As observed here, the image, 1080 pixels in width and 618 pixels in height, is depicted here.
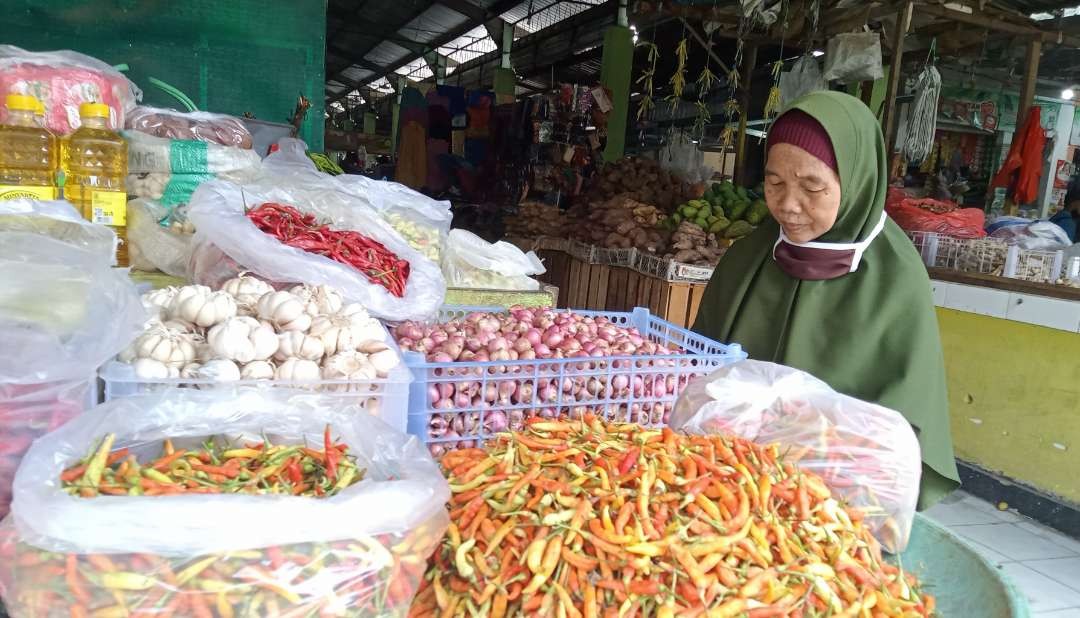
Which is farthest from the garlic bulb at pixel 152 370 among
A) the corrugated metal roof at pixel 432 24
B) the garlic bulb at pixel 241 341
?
the corrugated metal roof at pixel 432 24

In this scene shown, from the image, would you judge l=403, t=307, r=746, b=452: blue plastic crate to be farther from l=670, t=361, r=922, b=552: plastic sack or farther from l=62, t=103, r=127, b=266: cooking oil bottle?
l=62, t=103, r=127, b=266: cooking oil bottle

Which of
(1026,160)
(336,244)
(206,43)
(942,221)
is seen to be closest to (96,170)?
(336,244)

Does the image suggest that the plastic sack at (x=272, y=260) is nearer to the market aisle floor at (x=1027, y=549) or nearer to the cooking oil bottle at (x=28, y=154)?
the cooking oil bottle at (x=28, y=154)

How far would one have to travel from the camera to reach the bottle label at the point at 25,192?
213 cm

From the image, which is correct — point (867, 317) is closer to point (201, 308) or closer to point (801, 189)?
point (801, 189)

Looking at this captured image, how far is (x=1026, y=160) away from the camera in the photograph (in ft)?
22.3

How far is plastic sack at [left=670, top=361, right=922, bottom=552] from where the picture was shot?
1342 mm

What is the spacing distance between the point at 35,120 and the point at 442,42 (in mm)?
14192

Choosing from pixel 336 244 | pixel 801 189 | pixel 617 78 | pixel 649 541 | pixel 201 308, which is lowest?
pixel 649 541

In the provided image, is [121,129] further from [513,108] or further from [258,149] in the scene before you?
[513,108]

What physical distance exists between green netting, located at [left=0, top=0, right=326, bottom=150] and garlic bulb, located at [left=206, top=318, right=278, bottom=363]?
14.4 ft

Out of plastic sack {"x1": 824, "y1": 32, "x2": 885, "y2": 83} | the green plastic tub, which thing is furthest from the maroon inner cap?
plastic sack {"x1": 824, "y1": 32, "x2": 885, "y2": 83}

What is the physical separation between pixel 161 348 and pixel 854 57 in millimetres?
5592

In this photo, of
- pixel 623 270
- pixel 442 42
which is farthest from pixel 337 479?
pixel 442 42
